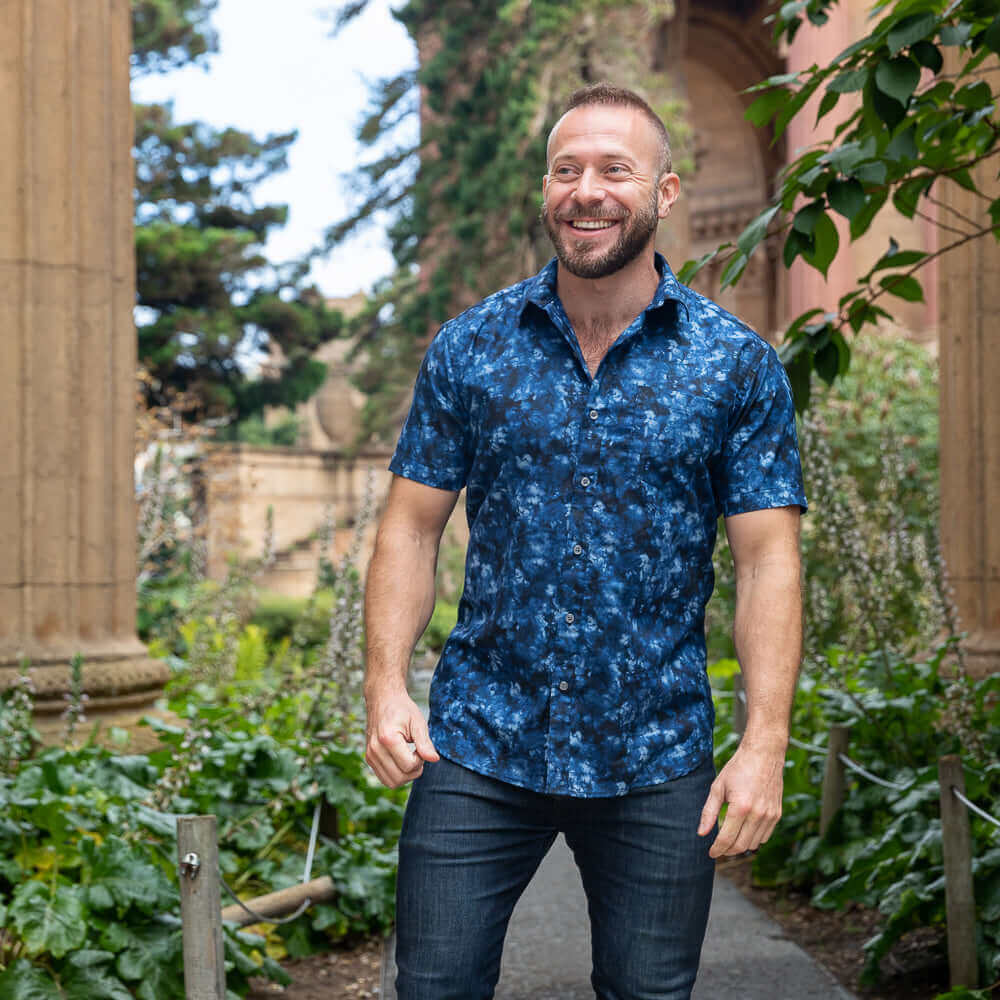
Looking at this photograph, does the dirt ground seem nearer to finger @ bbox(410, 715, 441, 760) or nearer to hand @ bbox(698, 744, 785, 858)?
hand @ bbox(698, 744, 785, 858)

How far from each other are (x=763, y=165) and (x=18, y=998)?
29.7 meters

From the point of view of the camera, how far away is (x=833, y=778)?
4953mm

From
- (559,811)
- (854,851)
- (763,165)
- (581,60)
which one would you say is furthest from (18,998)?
(763,165)

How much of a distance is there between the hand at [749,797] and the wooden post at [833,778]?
288 centimetres

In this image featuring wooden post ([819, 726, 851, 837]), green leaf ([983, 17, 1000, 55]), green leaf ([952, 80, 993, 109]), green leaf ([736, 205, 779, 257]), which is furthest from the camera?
wooden post ([819, 726, 851, 837])

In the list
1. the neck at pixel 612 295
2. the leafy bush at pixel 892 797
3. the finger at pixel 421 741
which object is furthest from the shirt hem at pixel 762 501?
the leafy bush at pixel 892 797

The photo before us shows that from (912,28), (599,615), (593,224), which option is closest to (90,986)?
(599,615)

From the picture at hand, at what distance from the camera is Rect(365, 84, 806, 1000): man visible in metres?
2.13

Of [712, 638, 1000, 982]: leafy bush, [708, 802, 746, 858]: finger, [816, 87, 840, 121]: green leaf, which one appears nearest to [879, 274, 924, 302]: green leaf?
[816, 87, 840, 121]: green leaf

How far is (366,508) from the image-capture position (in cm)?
602

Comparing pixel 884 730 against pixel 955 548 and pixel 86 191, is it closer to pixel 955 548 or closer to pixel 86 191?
pixel 955 548

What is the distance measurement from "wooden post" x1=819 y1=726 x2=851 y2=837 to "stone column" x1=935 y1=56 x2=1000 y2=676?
81 cm

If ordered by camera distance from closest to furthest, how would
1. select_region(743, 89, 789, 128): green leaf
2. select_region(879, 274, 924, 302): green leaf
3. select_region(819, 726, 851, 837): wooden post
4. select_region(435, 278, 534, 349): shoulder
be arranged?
select_region(435, 278, 534, 349): shoulder
select_region(743, 89, 789, 128): green leaf
select_region(879, 274, 924, 302): green leaf
select_region(819, 726, 851, 837): wooden post

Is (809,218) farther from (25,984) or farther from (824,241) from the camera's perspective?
(25,984)
